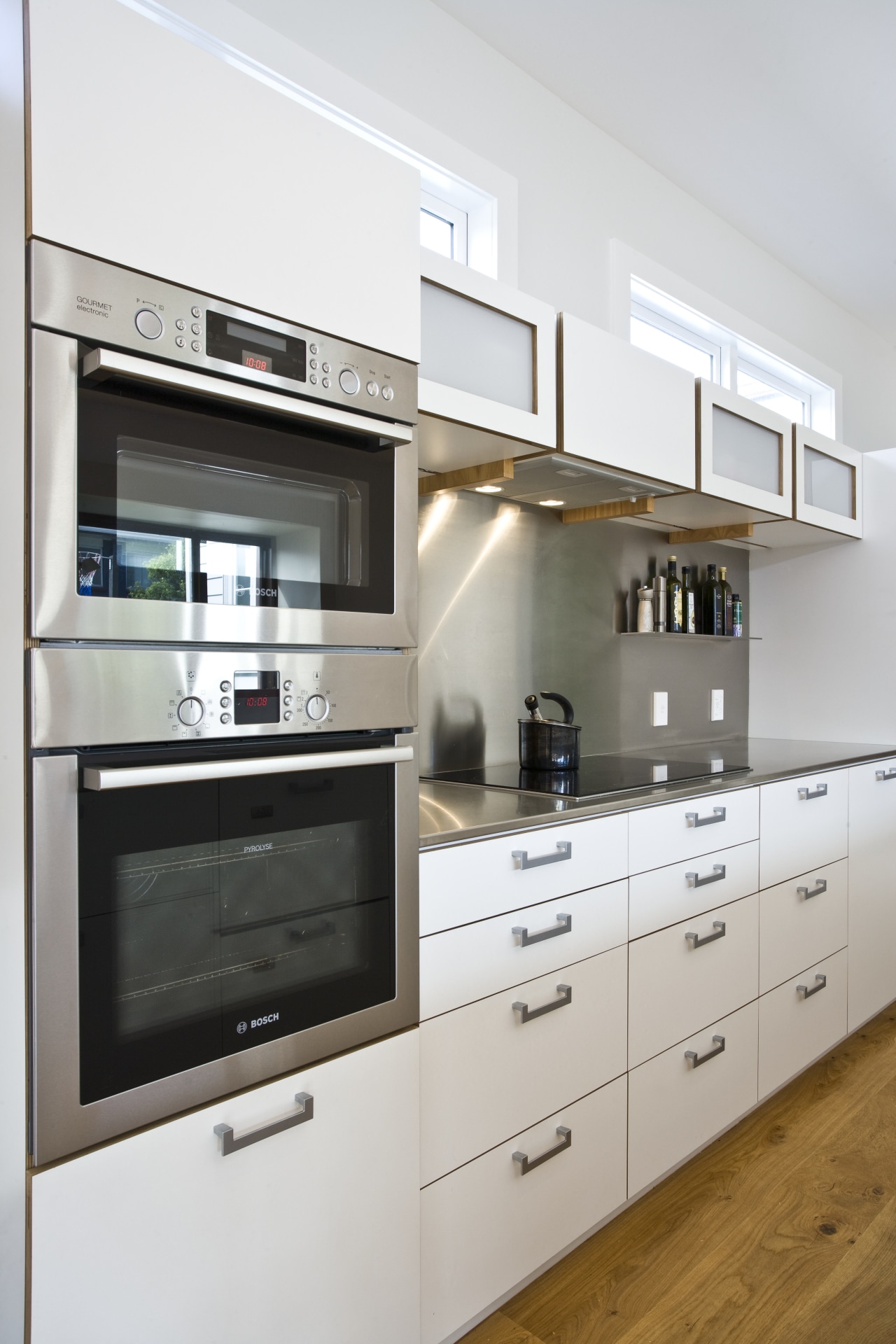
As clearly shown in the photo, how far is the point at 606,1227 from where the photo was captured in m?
1.89

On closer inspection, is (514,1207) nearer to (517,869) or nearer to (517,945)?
(517,945)

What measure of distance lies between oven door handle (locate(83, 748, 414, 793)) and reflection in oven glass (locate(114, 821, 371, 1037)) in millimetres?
104

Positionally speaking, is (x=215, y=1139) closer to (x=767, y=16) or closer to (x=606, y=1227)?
(x=606, y=1227)

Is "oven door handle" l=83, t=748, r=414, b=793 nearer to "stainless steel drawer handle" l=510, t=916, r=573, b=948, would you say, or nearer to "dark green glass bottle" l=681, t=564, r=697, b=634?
"stainless steel drawer handle" l=510, t=916, r=573, b=948

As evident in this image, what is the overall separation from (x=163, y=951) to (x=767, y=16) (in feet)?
8.40

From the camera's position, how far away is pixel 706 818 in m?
2.07

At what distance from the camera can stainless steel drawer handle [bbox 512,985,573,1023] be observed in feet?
5.22

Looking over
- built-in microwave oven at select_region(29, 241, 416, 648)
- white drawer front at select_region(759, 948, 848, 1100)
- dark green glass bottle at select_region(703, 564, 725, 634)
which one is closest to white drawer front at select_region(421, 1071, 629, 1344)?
white drawer front at select_region(759, 948, 848, 1100)

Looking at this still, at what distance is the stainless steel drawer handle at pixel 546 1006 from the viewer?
1590 mm

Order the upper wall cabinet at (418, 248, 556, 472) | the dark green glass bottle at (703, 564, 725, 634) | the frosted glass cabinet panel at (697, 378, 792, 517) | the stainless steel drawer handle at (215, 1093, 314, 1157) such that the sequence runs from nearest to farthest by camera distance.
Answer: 1. the stainless steel drawer handle at (215, 1093, 314, 1157)
2. the upper wall cabinet at (418, 248, 556, 472)
3. the frosted glass cabinet panel at (697, 378, 792, 517)
4. the dark green glass bottle at (703, 564, 725, 634)

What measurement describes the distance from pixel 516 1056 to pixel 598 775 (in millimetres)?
831

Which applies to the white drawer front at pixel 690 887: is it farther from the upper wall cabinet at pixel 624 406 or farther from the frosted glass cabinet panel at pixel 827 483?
the frosted glass cabinet panel at pixel 827 483

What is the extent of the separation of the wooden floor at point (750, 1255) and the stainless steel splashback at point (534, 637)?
1154mm

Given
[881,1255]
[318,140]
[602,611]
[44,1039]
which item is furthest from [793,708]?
[44,1039]
